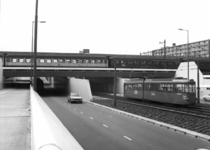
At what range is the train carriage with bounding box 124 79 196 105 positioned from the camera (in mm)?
24938

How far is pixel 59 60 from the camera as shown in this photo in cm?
5644

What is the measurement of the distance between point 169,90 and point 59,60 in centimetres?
3632

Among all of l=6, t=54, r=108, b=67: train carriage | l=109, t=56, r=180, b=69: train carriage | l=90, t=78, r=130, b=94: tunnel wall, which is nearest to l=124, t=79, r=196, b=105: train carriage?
l=90, t=78, r=130, b=94: tunnel wall

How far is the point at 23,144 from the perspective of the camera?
14.1 feet

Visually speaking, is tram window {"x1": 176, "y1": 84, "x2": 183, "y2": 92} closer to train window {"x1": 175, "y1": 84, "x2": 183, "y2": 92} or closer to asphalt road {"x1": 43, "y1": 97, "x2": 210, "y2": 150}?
train window {"x1": 175, "y1": 84, "x2": 183, "y2": 92}

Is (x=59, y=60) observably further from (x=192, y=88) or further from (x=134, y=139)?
(x=134, y=139)

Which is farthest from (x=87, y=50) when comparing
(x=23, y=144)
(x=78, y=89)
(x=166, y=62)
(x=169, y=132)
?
(x=23, y=144)

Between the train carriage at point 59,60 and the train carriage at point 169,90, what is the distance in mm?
25655

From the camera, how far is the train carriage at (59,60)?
2092 inches

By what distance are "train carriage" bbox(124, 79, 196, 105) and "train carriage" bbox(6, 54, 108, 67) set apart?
25655 mm

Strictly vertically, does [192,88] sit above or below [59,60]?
below

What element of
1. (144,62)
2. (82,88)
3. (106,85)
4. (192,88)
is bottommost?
(106,85)

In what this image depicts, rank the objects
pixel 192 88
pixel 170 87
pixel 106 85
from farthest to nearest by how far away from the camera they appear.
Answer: pixel 106 85
pixel 170 87
pixel 192 88

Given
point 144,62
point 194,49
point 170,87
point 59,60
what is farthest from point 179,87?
point 194,49
